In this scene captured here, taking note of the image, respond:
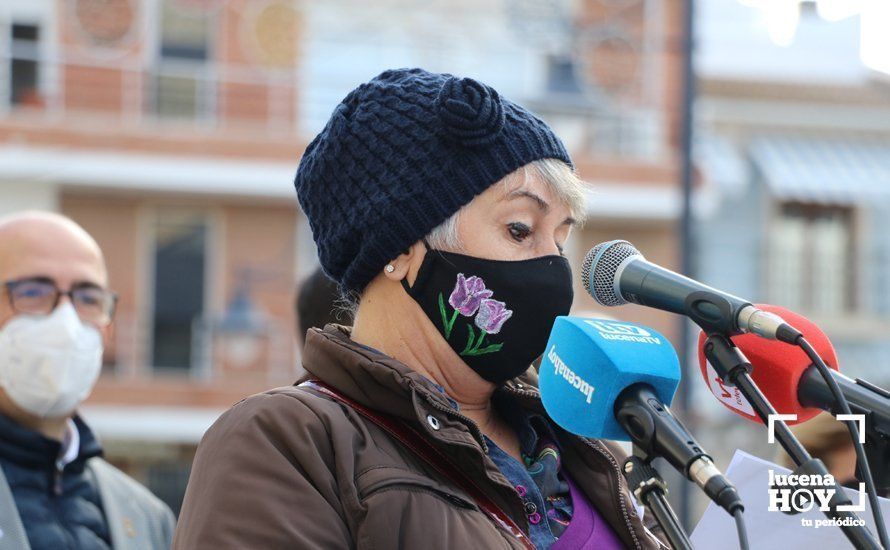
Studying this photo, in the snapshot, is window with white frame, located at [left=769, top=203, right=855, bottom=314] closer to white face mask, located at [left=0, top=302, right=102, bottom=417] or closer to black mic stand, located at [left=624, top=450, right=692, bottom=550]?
white face mask, located at [left=0, top=302, right=102, bottom=417]

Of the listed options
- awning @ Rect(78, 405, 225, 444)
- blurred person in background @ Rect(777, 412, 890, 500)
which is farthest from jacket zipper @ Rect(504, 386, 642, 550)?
awning @ Rect(78, 405, 225, 444)

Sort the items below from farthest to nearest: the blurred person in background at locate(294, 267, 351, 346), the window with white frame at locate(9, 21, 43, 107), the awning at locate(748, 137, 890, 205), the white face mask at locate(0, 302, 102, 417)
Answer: the awning at locate(748, 137, 890, 205), the window with white frame at locate(9, 21, 43, 107), the white face mask at locate(0, 302, 102, 417), the blurred person in background at locate(294, 267, 351, 346)

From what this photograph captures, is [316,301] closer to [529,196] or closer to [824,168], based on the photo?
[529,196]

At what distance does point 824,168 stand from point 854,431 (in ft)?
55.5

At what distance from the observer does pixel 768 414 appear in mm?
1946

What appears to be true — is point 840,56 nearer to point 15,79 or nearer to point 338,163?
point 15,79

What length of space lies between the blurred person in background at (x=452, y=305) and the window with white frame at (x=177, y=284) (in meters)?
15.2

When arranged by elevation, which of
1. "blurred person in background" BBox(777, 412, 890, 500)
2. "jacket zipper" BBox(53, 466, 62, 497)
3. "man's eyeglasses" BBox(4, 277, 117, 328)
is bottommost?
"jacket zipper" BBox(53, 466, 62, 497)

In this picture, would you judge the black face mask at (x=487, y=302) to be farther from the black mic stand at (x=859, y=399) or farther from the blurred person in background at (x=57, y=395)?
the blurred person in background at (x=57, y=395)

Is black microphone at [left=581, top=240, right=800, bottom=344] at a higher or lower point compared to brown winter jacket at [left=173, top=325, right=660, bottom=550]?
higher

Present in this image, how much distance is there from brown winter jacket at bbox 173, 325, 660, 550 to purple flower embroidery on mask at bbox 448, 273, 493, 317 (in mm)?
202

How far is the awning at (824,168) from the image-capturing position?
1781cm

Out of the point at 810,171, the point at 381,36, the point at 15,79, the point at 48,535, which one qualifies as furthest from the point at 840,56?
the point at 48,535

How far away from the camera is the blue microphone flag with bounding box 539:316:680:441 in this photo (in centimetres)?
202
